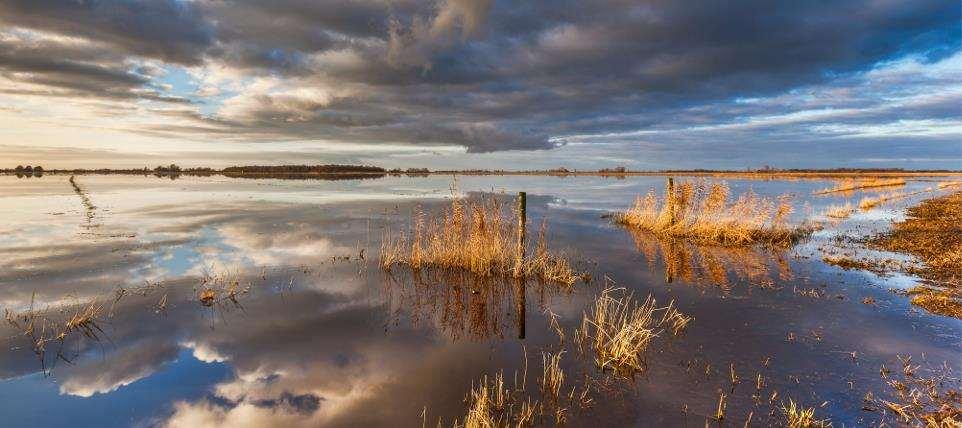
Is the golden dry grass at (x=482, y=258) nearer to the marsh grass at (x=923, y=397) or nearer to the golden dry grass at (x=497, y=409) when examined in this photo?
the golden dry grass at (x=497, y=409)

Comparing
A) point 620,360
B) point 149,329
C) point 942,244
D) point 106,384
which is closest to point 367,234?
point 149,329

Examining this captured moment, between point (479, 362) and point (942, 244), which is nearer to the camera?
point (479, 362)

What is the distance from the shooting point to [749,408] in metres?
7.68

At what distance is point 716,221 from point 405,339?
19569mm

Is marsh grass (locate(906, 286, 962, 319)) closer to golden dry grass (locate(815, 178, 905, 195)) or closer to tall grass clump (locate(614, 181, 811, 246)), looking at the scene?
tall grass clump (locate(614, 181, 811, 246))

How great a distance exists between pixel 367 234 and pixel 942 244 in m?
26.5

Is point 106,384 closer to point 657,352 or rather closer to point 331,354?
point 331,354

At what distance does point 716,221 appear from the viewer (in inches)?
967

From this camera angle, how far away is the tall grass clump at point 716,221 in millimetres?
23344

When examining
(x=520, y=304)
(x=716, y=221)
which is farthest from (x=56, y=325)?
(x=716, y=221)

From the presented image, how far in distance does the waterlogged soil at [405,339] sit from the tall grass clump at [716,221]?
2.31 m

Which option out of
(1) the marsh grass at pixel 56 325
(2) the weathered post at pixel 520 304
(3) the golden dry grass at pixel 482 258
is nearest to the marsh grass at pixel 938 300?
(3) the golden dry grass at pixel 482 258

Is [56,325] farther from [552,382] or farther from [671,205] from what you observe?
[671,205]

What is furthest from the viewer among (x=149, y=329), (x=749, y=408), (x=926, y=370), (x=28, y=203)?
(x=28, y=203)
